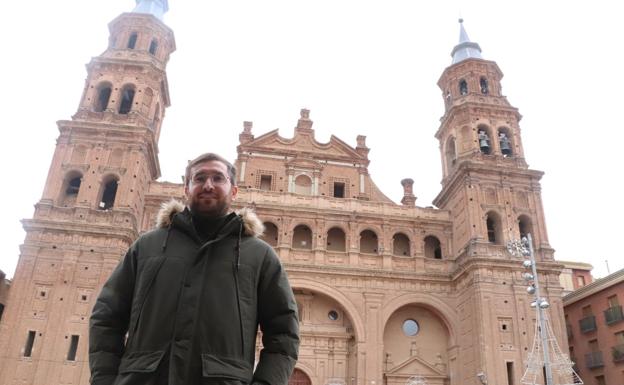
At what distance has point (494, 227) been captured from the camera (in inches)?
1056

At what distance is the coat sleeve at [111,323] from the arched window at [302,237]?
77.1ft

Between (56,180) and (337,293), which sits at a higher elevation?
(56,180)

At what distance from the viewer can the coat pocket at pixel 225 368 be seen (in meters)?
2.57

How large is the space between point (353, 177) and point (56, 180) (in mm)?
16142

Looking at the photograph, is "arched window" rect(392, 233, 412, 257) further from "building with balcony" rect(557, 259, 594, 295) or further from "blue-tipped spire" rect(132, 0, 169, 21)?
"blue-tipped spire" rect(132, 0, 169, 21)

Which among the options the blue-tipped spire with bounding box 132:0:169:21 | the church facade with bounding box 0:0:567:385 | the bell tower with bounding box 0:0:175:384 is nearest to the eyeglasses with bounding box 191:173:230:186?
the bell tower with bounding box 0:0:175:384

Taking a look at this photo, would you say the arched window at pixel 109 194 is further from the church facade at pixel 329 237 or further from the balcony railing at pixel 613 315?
the balcony railing at pixel 613 315

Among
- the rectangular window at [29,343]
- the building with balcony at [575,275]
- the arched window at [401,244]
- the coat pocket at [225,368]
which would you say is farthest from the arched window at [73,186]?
the building with balcony at [575,275]

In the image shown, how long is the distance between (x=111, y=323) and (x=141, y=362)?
1.43 ft

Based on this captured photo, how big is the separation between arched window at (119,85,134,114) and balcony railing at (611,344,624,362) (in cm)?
2832

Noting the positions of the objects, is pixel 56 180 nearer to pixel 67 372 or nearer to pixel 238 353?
pixel 67 372

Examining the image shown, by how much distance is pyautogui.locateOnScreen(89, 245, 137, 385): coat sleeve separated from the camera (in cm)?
274

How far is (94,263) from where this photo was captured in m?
22.1

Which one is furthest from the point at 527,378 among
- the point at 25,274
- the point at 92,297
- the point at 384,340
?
the point at 25,274
